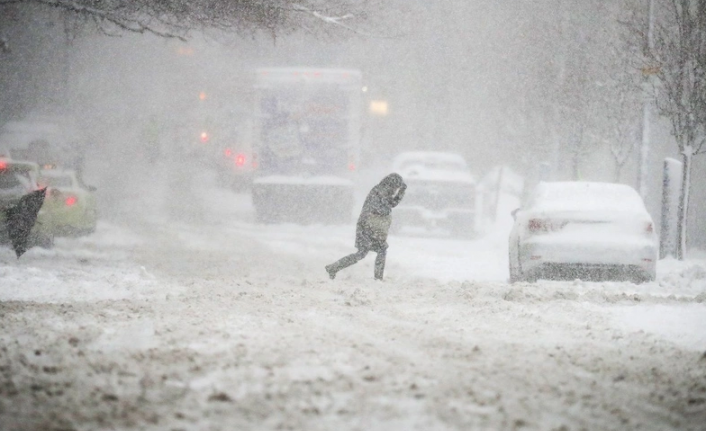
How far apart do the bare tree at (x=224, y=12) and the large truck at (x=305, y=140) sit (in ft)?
24.2

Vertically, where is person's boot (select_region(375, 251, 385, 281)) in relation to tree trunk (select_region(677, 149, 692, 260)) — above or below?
below

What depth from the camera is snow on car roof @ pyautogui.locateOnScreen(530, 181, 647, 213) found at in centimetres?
1043

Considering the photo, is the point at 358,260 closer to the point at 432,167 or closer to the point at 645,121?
the point at 645,121

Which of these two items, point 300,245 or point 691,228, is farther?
point 691,228

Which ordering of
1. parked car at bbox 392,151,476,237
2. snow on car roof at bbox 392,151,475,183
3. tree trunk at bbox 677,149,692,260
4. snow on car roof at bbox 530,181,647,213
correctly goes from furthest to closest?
snow on car roof at bbox 392,151,475,183
parked car at bbox 392,151,476,237
tree trunk at bbox 677,149,692,260
snow on car roof at bbox 530,181,647,213

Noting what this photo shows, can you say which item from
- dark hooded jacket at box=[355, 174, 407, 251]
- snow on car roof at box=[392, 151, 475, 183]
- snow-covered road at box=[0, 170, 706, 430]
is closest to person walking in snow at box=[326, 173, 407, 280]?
dark hooded jacket at box=[355, 174, 407, 251]

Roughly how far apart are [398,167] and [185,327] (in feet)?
42.5

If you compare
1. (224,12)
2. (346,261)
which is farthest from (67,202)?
(346,261)

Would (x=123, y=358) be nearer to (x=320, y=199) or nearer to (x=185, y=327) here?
(x=185, y=327)

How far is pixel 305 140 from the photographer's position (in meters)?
19.9

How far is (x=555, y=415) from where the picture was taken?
4258 mm

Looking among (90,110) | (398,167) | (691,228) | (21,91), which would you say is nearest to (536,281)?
(398,167)

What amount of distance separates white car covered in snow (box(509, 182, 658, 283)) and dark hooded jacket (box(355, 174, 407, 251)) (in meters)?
2.02

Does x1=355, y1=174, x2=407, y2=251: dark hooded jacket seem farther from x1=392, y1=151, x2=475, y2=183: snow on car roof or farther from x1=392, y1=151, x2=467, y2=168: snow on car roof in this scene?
x1=392, y1=151, x2=467, y2=168: snow on car roof
